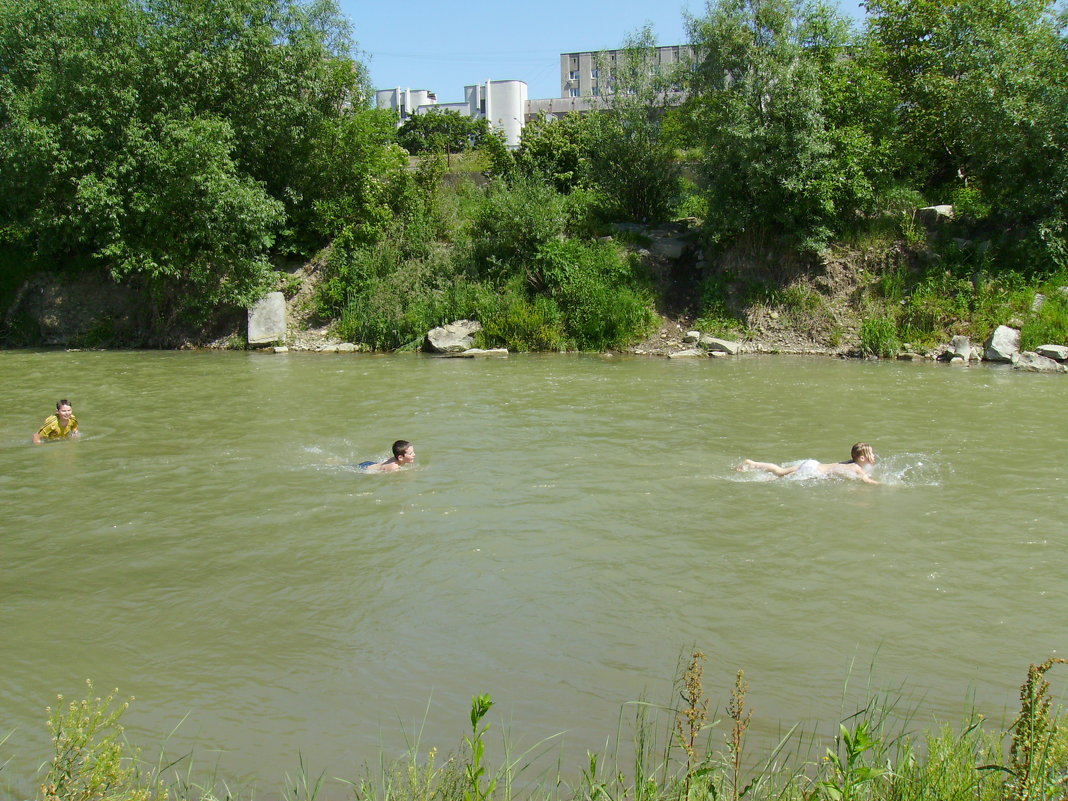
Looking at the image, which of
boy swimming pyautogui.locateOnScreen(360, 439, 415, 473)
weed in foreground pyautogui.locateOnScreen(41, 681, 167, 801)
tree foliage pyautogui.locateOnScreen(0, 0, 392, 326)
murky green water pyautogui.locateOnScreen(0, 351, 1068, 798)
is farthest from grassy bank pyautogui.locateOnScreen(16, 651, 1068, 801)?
tree foliage pyautogui.locateOnScreen(0, 0, 392, 326)

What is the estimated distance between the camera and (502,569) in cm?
724

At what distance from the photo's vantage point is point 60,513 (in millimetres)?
8758

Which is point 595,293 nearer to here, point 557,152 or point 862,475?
point 557,152

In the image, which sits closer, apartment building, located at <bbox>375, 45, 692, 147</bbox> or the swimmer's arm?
the swimmer's arm

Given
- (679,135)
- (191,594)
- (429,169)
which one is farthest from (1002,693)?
(429,169)

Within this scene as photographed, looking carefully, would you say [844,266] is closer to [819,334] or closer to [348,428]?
[819,334]

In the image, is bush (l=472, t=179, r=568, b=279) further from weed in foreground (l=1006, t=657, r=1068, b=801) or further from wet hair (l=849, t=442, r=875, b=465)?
weed in foreground (l=1006, t=657, r=1068, b=801)

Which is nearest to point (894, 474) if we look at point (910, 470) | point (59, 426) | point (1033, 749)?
point (910, 470)

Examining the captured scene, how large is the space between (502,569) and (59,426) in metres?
7.90

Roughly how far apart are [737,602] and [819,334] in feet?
53.8

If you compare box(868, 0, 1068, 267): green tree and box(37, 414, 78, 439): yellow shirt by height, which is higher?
box(868, 0, 1068, 267): green tree

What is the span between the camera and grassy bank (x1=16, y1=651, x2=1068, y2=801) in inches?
122

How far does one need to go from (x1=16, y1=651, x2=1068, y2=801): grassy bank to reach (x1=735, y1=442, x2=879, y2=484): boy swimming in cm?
502

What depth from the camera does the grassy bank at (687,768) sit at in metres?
3.10
